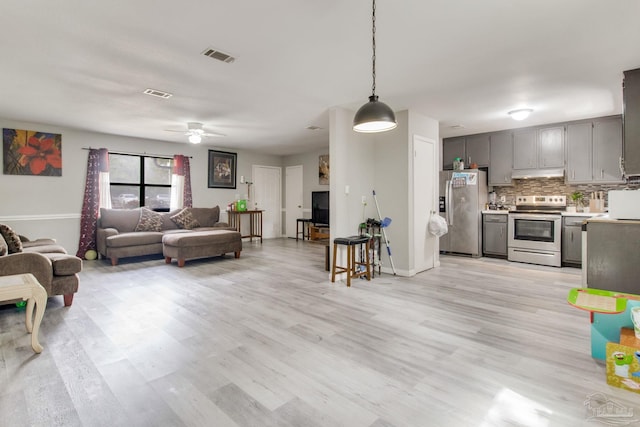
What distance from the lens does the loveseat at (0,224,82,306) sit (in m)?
2.97

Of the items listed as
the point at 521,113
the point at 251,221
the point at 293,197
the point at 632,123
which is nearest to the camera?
the point at 632,123

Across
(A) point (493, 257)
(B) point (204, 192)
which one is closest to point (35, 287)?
(B) point (204, 192)

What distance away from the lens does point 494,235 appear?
594 cm

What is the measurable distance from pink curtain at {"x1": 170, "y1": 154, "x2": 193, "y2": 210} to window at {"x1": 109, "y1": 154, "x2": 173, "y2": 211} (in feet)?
0.57

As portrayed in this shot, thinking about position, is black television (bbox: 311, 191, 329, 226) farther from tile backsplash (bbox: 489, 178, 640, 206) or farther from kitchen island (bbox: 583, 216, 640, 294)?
kitchen island (bbox: 583, 216, 640, 294)

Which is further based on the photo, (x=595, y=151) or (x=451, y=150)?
(x=451, y=150)

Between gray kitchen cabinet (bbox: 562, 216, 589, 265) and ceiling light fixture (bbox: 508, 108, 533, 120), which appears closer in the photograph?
ceiling light fixture (bbox: 508, 108, 533, 120)

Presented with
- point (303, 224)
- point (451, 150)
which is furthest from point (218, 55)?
point (303, 224)

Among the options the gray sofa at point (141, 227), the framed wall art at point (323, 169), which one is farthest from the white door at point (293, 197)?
the gray sofa at point (141, 227)

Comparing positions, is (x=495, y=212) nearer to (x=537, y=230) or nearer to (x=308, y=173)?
(x=537, y=230)

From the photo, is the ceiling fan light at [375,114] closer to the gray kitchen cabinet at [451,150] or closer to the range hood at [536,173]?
the range hood at [536,173]

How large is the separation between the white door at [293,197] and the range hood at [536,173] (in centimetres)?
531

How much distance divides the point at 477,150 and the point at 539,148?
3.36 feet

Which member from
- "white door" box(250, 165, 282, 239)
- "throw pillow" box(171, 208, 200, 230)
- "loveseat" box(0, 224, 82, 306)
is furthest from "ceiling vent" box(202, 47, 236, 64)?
"white door" box(250, 165, 282, 239)
